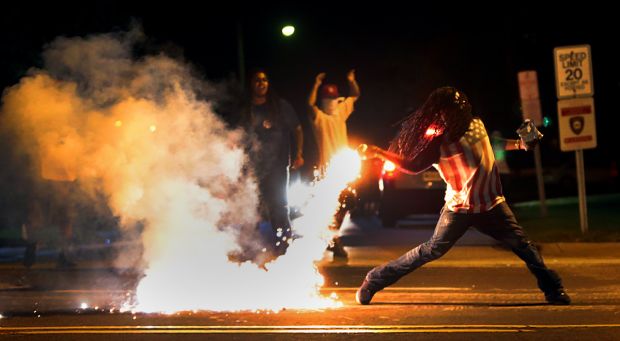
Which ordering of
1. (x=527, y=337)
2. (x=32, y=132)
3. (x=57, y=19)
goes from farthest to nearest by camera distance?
(x=57, y=19) < (x=32, y=132) < (x=527, y=337)

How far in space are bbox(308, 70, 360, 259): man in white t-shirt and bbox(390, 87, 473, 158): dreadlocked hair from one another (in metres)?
3.44

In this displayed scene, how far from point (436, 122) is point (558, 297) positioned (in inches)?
66.3

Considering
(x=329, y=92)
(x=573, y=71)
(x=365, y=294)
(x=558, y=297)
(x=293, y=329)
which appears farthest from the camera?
(x=573, y=71)

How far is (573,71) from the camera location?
512 inches

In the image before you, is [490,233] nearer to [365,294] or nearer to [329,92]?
[365,294]

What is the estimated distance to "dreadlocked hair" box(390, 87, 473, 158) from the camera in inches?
283

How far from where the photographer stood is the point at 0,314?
7.78 m

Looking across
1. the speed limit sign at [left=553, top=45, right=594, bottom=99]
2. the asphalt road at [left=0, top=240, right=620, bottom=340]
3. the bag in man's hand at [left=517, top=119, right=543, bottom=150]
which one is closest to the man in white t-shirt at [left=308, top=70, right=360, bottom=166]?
the asphalt road at [left=0, top=240, right=620, bottom=340]

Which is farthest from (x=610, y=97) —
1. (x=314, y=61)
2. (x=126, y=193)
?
(x=126, y=193)

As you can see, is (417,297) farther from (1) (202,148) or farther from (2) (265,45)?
(2) (265,45)

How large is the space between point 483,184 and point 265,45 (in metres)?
25.5

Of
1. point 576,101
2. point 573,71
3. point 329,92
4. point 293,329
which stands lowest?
point 293,329

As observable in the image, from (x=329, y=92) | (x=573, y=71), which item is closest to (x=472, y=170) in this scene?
(x=329, y=92)

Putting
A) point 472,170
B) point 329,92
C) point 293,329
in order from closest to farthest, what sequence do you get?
1. point 293,329
2. point 472,170
3. point 329,92
